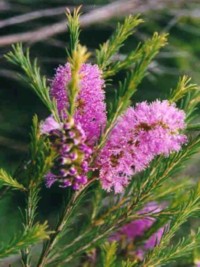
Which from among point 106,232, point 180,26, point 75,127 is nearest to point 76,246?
point 106,232

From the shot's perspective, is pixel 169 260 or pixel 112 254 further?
pixel 169 260

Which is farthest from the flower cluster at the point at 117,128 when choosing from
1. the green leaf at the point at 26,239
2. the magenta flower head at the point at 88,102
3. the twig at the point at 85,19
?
the twig at the point at 85,19

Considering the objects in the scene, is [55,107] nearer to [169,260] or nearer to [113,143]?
[113,143]

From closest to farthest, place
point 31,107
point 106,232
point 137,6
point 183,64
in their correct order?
point 106,232 → point 137,6 → point 31,107 → point 183,64

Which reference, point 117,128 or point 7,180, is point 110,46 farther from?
point 7,180

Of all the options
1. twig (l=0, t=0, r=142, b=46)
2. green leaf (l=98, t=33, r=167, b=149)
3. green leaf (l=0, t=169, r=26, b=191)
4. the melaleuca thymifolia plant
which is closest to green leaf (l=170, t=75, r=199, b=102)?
the melaleuca thymifolia plant

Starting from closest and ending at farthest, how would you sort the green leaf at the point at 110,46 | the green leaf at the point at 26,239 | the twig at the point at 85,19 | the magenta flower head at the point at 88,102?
1. the green leaf at the point at 26,239
2. the magenta flower head at the point at 88,102
3. the green leaf at the point at 110,46
4. the twig at the point at 85,19

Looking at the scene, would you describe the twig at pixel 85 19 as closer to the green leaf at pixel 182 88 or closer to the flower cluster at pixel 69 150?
the green leaf at pixel 182 88
